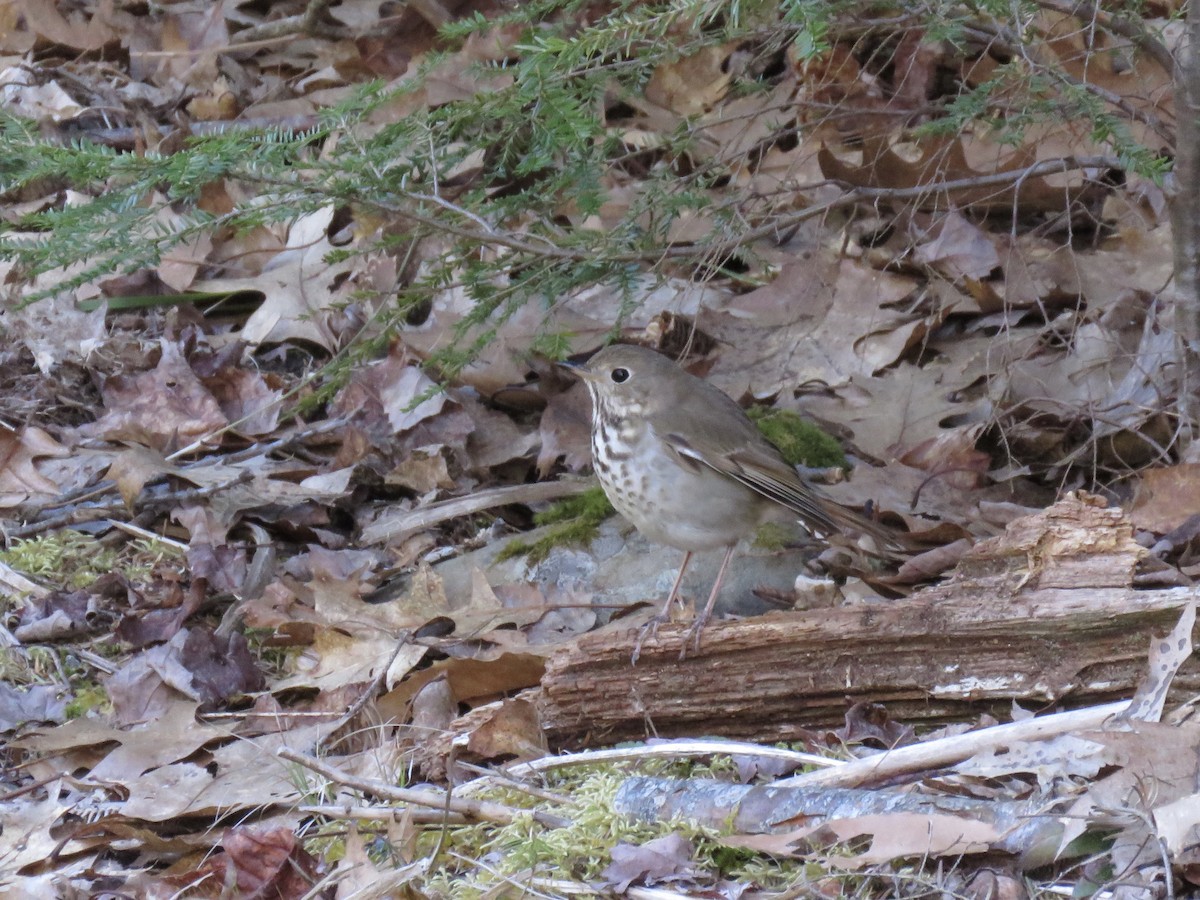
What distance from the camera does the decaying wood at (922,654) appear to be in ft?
9.84

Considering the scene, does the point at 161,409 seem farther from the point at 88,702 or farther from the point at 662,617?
the point at 662,617

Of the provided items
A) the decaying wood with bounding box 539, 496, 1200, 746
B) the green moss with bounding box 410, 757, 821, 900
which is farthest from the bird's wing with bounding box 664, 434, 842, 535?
the green moss with bounding box 410, 757, 821, 900

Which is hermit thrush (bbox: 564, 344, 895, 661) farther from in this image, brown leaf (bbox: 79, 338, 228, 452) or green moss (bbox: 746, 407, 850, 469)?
brown leaf (bbox: 79, 338, 228, 452)

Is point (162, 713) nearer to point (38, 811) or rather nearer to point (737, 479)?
point (38, 811)

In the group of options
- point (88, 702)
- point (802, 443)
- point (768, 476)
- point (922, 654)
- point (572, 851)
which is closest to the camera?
point (572, 851)

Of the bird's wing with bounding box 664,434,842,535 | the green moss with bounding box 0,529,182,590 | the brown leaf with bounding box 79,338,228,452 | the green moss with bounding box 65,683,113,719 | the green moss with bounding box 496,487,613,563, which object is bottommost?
the green moss with bounding box 65,683,113,719

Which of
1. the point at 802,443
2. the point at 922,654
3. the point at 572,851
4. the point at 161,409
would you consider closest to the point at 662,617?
the point at 802,443

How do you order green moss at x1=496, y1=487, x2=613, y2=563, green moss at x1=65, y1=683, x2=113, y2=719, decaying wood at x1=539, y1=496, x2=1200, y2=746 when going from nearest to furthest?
decaying wood at x1=539, y1=496, x2=1200, y2=746
green moss at x1=65, y1=683, x2=113, y2=719
green moss at x1=496, y1=487, x2=613, y2=563

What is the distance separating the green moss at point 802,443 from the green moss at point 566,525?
0.64 meters

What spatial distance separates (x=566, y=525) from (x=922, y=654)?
175 centimetres

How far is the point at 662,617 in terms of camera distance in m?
4.15

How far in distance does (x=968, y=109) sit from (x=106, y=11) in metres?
5.51

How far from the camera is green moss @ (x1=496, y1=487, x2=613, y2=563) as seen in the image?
15.2 ft

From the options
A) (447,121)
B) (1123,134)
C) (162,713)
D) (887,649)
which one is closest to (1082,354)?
(1123,134)
